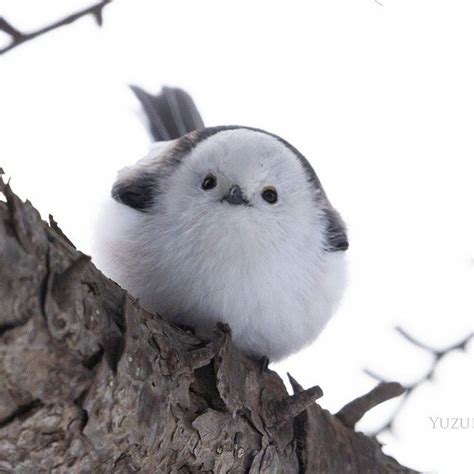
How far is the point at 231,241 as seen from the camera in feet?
2.20

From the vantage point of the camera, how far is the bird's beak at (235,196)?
2.21 ft

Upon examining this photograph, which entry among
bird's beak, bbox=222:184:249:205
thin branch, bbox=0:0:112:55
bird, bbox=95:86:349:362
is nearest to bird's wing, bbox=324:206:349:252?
bird, bbox=95:86:349:362

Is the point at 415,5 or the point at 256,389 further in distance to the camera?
the point at 415,5

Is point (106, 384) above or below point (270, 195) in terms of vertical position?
below

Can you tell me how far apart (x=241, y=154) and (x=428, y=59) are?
429mm

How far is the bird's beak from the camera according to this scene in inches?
26.5

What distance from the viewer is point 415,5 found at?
1.01m

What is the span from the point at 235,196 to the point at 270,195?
4 cm

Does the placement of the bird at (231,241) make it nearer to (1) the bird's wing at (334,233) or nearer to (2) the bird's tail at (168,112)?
(1) the bird's wing at (334,233)

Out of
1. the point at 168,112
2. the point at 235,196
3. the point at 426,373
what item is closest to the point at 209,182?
the point at 235,196

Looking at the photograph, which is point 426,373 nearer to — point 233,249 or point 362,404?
point 362,404

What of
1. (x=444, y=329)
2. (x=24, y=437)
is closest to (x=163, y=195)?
(x=24, y=437)

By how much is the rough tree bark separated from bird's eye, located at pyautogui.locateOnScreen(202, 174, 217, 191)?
5.2 inches

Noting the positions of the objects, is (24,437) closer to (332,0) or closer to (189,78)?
(189,78)
